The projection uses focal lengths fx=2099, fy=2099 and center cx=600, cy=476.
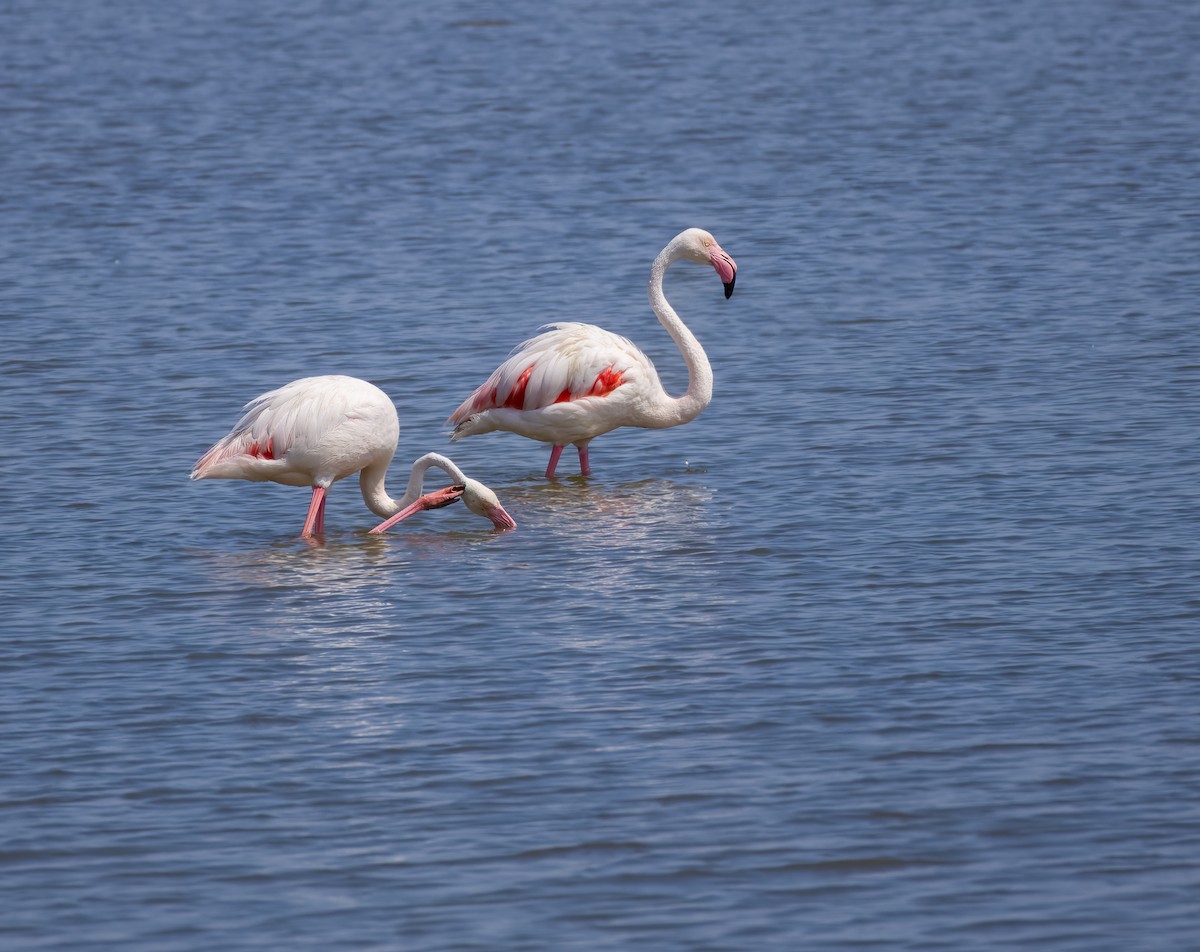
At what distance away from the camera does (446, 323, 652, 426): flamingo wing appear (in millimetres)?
10609

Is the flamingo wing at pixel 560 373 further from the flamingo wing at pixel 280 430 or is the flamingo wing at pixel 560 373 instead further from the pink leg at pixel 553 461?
the flamingo wing at pixel 280 430

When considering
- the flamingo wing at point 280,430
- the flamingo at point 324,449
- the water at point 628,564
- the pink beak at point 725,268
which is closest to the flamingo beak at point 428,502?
the flamingo at point 324,449

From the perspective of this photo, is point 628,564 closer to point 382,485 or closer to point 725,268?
point 382,485

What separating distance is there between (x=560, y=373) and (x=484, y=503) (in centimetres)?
125

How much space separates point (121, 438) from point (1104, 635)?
5685mm

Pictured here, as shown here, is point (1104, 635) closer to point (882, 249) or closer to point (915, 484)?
point (915, 484)

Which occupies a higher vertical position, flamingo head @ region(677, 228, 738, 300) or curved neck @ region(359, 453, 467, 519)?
flamingo head @ region(677, 228, 738, 300)

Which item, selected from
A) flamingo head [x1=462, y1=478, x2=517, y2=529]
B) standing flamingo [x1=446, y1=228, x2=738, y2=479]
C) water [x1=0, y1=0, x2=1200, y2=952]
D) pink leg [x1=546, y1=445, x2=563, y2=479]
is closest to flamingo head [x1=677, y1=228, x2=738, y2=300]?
standing flamingo [x1=446, y1=228, x2=738, y2=479]

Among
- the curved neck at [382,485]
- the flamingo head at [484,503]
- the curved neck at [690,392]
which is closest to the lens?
the flamingo head at [484,503]

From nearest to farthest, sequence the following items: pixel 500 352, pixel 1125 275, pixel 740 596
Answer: pixel 740 596 < pixel 500 352 < pixel 1125 275

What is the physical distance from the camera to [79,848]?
6133 mm

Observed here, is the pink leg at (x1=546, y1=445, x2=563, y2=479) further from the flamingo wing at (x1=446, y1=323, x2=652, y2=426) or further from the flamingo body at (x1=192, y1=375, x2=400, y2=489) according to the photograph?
the flamingo body at (x1=192, y1=375, x2=400, y2=489)

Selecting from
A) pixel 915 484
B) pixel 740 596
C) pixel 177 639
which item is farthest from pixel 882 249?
pixel 177 639

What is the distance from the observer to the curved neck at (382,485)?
31.9ft
